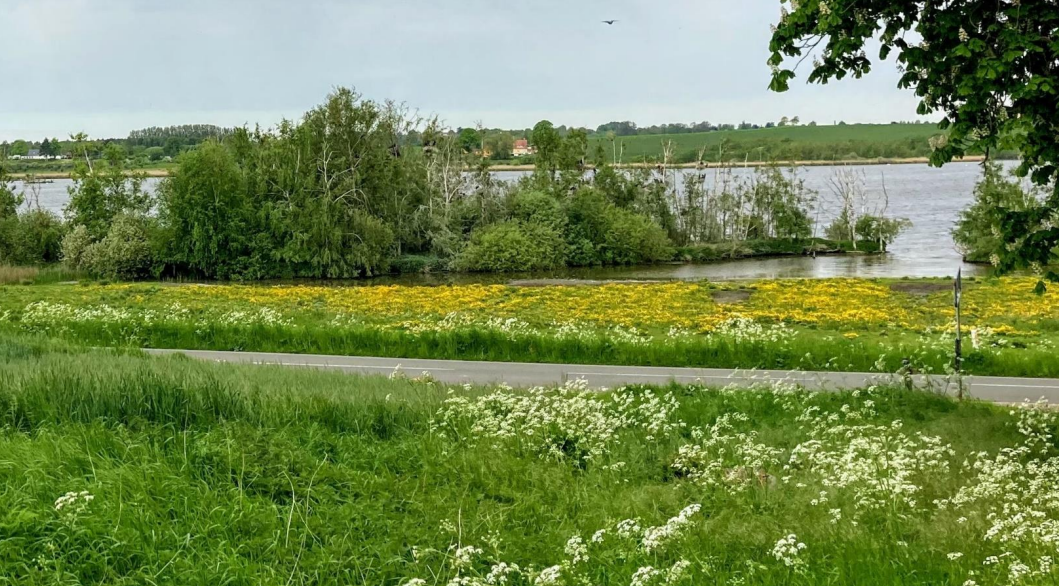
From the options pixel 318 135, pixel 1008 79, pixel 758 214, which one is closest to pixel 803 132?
pixel 758 214

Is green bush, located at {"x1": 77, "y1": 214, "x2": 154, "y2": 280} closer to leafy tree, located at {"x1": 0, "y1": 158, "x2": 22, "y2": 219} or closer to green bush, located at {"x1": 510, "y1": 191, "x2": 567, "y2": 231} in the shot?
leafy tree, located at {"x1": 0, "y1": 158, "x2": 22, "y2": 219}

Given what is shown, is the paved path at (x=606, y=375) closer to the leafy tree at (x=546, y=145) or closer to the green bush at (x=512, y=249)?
the green bush at (x=512, y=249)

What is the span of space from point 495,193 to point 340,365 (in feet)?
184

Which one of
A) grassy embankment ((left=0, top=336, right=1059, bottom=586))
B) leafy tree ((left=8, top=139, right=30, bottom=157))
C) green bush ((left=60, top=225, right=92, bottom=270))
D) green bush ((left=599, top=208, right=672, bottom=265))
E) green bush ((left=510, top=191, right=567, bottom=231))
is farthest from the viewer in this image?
leafy tree ((left=8, top=139, right=30, bottom=157))

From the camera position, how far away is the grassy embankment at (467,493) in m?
6.88

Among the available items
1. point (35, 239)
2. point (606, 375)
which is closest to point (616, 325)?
point (606, 375)

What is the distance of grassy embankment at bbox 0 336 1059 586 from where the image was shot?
6883mm

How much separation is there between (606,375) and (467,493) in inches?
483

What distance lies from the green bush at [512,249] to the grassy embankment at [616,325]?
2959 cm

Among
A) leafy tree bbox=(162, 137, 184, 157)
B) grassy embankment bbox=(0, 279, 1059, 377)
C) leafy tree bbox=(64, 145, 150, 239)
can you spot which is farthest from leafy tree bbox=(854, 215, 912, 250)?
leafy tree bbox=(162, 137, 184, 157)

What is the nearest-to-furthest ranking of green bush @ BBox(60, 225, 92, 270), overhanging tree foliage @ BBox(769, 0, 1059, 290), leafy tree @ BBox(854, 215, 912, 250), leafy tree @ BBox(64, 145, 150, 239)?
overhanging tree foliage @ BBox(769, 0, 1059, 290), green bush @ BBox(60, 225, 92, 270), leafy tree @ BBox(64, 145, 150, 239), leafy tree @ BBox(854, 215, 912, 250)

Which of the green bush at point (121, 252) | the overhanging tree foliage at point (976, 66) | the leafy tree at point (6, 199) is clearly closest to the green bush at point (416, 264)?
the green bush at point (121, 252)

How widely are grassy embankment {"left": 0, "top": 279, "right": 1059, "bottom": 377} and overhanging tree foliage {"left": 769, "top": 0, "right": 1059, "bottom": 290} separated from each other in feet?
18.2

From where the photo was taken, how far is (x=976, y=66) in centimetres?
1003
